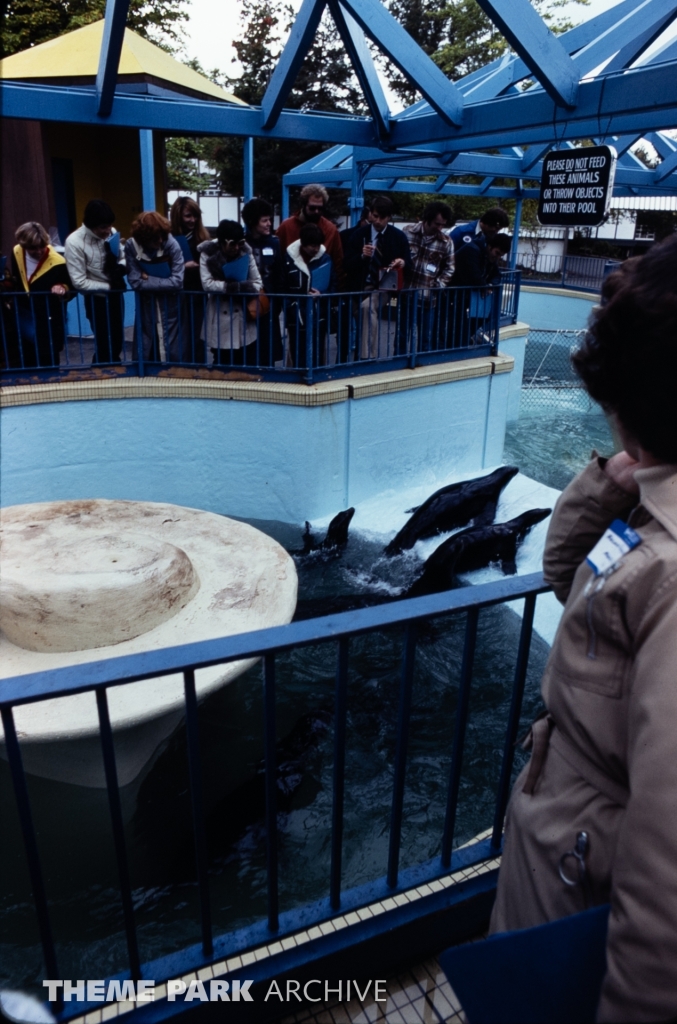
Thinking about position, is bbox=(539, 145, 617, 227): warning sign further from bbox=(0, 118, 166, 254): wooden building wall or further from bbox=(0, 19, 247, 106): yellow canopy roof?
bbox=(0, 118, 166, 254): wooden building wall

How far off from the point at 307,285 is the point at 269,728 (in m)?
5.66

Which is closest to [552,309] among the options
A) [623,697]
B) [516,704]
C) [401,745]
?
[516,704]

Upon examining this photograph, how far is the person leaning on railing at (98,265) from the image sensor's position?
6.10 m

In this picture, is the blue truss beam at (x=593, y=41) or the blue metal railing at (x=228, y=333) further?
the blue metal railing at (x=228, y=333)

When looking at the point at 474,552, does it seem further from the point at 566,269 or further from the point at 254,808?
the point at 566,269

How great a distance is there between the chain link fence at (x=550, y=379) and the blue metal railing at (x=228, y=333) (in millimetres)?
5296

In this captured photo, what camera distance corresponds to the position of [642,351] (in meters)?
1.00

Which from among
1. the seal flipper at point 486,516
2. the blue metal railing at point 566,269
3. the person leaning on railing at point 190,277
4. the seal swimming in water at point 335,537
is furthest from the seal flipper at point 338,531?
the blue metal railing at point 566,269

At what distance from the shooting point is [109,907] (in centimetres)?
319

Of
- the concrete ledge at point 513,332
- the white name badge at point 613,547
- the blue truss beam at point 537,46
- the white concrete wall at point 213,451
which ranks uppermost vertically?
the blue truss beam at point 537,46

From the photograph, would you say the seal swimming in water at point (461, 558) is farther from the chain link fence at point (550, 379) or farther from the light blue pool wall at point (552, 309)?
the light blue pool wall at point (552, 309)

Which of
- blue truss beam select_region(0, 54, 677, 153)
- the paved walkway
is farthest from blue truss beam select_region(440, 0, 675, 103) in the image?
the paved walkway

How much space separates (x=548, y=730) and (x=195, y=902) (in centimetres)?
255

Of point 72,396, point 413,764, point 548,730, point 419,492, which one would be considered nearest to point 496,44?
point 419,492
